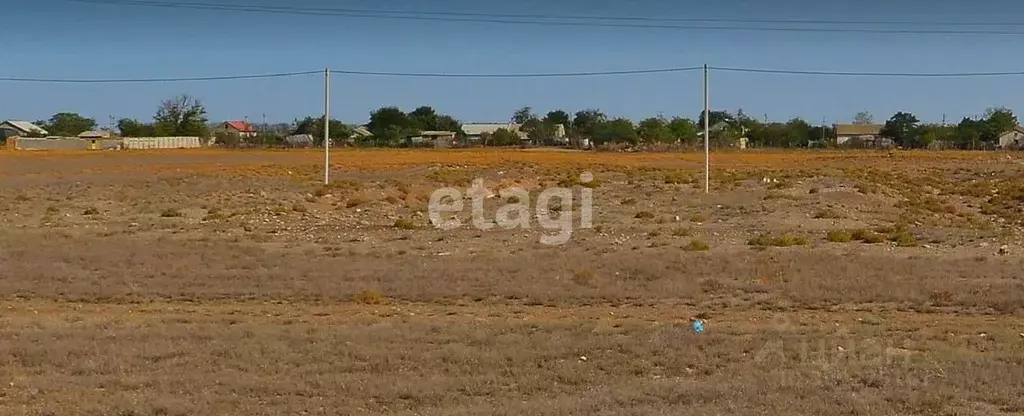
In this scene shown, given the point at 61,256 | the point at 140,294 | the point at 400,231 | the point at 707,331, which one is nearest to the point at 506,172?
the point at 400,231

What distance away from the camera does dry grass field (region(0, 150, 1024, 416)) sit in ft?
24.6

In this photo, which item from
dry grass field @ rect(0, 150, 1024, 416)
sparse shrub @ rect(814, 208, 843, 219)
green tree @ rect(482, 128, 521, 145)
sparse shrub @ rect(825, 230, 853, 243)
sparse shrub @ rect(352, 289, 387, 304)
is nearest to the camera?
dry grass field @ rect(0, 150, 1024, 416)

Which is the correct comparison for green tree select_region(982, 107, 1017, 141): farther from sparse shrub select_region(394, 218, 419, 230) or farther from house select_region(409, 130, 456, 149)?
sparse shrub select_region(394, 218, 419, 230)

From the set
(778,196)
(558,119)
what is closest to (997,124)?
(558,119)

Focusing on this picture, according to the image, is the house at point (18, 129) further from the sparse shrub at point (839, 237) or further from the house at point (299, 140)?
the sparse shrub at point (839, 237)

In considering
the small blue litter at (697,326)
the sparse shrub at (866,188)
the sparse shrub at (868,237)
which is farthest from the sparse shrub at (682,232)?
the sparse shrub at (866,188)

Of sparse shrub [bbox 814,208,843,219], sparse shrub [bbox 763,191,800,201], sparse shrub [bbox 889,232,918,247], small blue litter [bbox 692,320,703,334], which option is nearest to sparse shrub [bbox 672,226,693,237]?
sparse shrub [bbox 889,232,918,247]

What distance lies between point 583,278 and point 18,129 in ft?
504

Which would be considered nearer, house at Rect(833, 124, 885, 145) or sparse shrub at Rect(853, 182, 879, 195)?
sparse shrub at Rect(853, 182, 879, 195)

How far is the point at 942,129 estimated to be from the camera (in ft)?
406

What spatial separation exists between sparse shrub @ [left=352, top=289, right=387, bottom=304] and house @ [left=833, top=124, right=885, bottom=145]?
119781 millimetres

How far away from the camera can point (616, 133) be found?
4993 inches

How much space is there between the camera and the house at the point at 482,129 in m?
136

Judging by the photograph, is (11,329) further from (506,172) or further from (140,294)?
(506,172)
